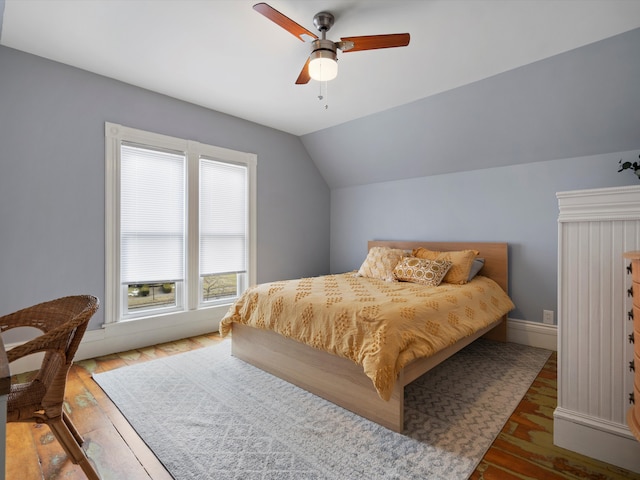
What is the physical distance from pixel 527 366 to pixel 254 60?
3.47m

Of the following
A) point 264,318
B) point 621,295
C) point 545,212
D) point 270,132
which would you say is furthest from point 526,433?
point 270,132

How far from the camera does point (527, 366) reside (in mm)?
2898

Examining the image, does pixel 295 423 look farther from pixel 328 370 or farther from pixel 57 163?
pixel 57 163

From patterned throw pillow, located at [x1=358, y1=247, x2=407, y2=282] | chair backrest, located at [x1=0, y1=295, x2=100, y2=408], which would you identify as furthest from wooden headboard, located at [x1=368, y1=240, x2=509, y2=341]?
chair backrest, located at [x1=0, y1=295, x2=100, y2=408]

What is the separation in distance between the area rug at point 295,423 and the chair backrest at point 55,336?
2.17ft

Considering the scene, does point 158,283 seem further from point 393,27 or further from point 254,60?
point 393,27

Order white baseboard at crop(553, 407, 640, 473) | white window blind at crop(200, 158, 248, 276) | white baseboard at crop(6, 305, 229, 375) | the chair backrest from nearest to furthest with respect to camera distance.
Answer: the chair backrest, white baseboard at crop(553, 407, 640, 473), white baseboard at crop(6, 305, 229, 375), white window blind at crop(200, 158, 248, 276)

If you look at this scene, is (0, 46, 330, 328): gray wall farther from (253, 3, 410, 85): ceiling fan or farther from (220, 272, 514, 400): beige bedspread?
(253, 3, 410, 85): ceiling fan

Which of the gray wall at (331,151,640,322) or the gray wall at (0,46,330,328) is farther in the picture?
the gray wall at (331,151,640,322)

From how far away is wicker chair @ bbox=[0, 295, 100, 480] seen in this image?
4.31 feet

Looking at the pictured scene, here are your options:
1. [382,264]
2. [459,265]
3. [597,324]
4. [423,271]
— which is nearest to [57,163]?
[382,264]

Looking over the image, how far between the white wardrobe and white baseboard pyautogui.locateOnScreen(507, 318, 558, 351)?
1833 millimetres

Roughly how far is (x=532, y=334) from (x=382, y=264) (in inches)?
65.5

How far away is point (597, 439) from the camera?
1670 mm
